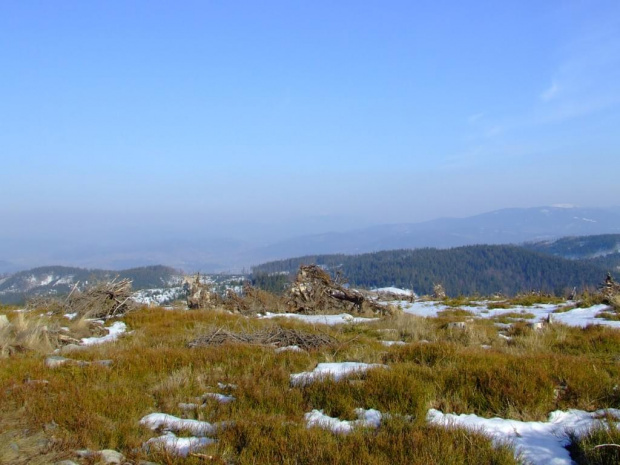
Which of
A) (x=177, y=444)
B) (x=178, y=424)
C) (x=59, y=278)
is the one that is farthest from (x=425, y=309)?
(x=59, y=278)

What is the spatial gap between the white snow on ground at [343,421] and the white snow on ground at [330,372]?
857 mm

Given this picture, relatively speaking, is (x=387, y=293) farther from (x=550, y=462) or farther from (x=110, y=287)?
(x=550, y=462)

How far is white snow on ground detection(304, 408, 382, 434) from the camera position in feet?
14.1

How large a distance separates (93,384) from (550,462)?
5542 mm

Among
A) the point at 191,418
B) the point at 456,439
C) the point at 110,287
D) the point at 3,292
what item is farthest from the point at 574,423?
the point at 3,292

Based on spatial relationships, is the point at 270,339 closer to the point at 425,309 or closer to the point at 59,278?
the point at 425,309

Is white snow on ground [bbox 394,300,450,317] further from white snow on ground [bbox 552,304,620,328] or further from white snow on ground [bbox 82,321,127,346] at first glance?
white snow on ground [bbox 82,321,127,346]

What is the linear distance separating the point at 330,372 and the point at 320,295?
11054 mm

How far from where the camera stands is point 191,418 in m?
4.75

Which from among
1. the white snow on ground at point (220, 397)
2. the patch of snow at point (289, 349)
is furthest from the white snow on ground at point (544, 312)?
the white snow on ground at point (220, 397)

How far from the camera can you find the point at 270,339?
8.74 metres

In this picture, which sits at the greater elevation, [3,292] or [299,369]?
[299,369]

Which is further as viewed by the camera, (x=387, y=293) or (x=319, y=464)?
(x=387, y=293)

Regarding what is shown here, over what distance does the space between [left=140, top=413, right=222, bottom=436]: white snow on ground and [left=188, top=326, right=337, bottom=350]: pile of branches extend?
11.8ft
